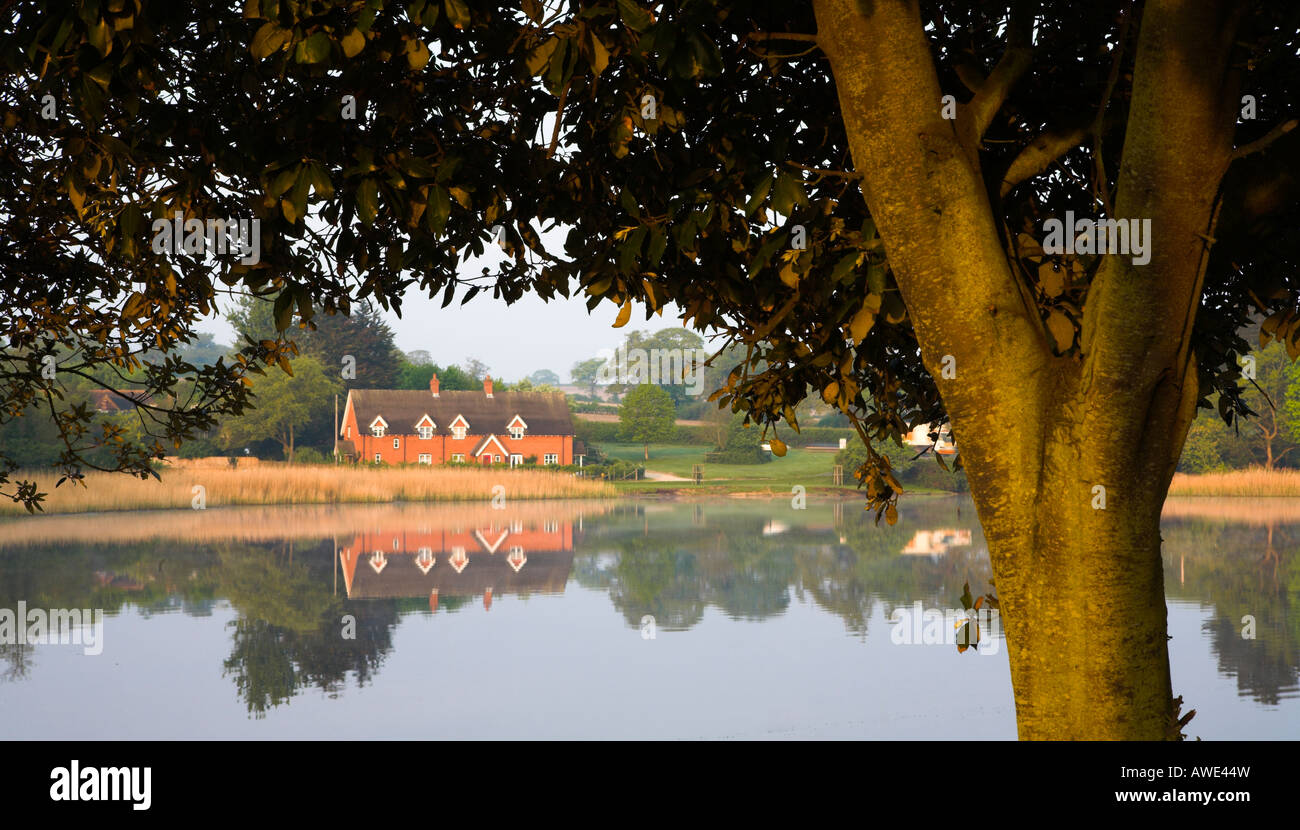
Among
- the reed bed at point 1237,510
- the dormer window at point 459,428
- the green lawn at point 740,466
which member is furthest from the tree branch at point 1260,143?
the dormer window at point 459,428

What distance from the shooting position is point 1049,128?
4.79 m

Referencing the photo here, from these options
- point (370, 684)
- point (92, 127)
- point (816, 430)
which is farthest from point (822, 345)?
point (816, 430)

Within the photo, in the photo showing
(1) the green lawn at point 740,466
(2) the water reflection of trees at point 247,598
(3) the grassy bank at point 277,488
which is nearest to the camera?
(2) the water reflection of trees at point 247,598

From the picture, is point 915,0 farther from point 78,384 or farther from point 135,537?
point 78,384

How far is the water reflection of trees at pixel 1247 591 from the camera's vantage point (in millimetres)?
19016

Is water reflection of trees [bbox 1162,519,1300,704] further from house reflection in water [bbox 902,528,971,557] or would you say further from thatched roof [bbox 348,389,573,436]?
thatched roof [bbox 348,389,573,436]

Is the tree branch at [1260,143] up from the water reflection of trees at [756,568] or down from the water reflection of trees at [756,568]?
up

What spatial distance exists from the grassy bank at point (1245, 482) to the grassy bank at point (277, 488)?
32.9 metres

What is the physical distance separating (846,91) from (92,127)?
4.17 m

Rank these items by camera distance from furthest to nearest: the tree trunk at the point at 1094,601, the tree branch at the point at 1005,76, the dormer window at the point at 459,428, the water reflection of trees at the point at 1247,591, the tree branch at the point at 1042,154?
the dormer window at the point at 459,428 → the water reflection of trees at the point at 1247,591 → the tree branch at the point at 1042,154 → the tree branch at the point at 1005,76 → the tree trunk at the point at 1094,601

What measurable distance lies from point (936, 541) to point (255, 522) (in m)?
28.2

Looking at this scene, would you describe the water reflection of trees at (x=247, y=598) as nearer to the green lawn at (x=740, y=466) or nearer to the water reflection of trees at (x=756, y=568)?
the water reflection of trees at (x=756, y=568)

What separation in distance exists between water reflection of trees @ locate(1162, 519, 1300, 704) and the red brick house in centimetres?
3624

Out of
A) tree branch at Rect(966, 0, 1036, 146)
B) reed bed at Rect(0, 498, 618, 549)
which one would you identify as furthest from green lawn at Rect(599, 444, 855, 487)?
tree branch at Rect(966, 0, 1036, 146)
